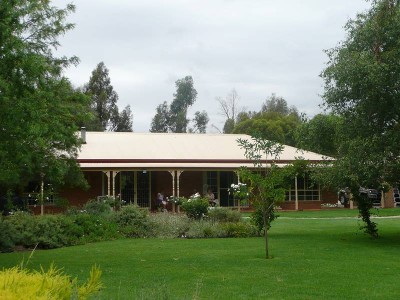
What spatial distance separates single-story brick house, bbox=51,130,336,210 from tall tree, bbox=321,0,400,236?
15941 millimetres

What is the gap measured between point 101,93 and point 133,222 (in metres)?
44.0

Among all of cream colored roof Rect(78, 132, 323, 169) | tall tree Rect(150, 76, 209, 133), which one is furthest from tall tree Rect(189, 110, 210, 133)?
cream colored roof Rect(78, 132, 323, 169)

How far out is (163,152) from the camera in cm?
3669

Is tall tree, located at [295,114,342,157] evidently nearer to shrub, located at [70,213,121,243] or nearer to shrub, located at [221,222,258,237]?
shrub, located at [221,222,258,237]

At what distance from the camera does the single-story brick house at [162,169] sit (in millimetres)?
34159

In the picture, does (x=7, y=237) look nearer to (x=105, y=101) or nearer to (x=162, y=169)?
(x=162, y=169)

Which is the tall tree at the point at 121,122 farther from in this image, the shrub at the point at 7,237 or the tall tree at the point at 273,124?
the shrub at the point at 7,237

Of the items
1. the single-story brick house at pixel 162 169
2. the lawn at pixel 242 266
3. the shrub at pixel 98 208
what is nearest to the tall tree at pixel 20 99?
the lawn at pixel 242 266

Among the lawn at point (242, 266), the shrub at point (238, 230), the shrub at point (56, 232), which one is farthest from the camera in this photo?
the shrub at point (238, 230)

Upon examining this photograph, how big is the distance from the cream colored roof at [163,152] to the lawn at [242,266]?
1484 cm

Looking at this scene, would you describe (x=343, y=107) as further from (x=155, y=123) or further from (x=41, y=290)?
(x=155, y=123)

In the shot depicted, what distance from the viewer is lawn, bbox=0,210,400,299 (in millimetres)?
9883

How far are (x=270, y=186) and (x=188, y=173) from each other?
2232 centimetres

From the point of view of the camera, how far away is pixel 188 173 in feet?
122
